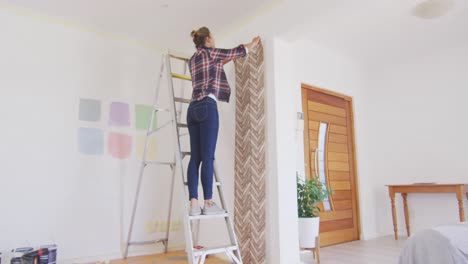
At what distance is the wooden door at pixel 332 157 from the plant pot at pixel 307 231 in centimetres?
95

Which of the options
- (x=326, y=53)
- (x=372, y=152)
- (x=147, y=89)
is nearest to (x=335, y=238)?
(x=372, y=152)

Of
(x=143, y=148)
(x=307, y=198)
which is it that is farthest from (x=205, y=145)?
(x=143, y=148)

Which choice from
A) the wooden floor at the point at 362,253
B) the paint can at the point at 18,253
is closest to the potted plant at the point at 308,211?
the wooden floor at the point at 362,253

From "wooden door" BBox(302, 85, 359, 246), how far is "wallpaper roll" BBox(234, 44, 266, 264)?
1144 mm

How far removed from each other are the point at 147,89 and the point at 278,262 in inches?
91.3

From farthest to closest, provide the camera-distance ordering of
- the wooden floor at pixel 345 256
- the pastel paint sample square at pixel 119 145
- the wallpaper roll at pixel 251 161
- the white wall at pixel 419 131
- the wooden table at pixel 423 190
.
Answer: the white wall at pixel 419 131 → the wooden table at pixel 423 190 → the pastel paint sample square at pixel 119 145 → the wooden floor at pixel 345 256 → the wallpaper roll at pixel 251 161

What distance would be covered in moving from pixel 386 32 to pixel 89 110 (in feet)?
11.1

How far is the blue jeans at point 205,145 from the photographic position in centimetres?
227

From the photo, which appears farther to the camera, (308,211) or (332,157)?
(332,157)

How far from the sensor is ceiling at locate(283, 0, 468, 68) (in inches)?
125

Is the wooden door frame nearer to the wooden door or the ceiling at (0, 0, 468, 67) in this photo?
the wooden door

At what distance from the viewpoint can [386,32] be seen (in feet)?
12.4

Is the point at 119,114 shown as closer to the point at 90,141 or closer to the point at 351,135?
the point at 90,141

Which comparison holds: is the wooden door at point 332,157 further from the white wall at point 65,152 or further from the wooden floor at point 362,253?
the white wall at point 65,152
